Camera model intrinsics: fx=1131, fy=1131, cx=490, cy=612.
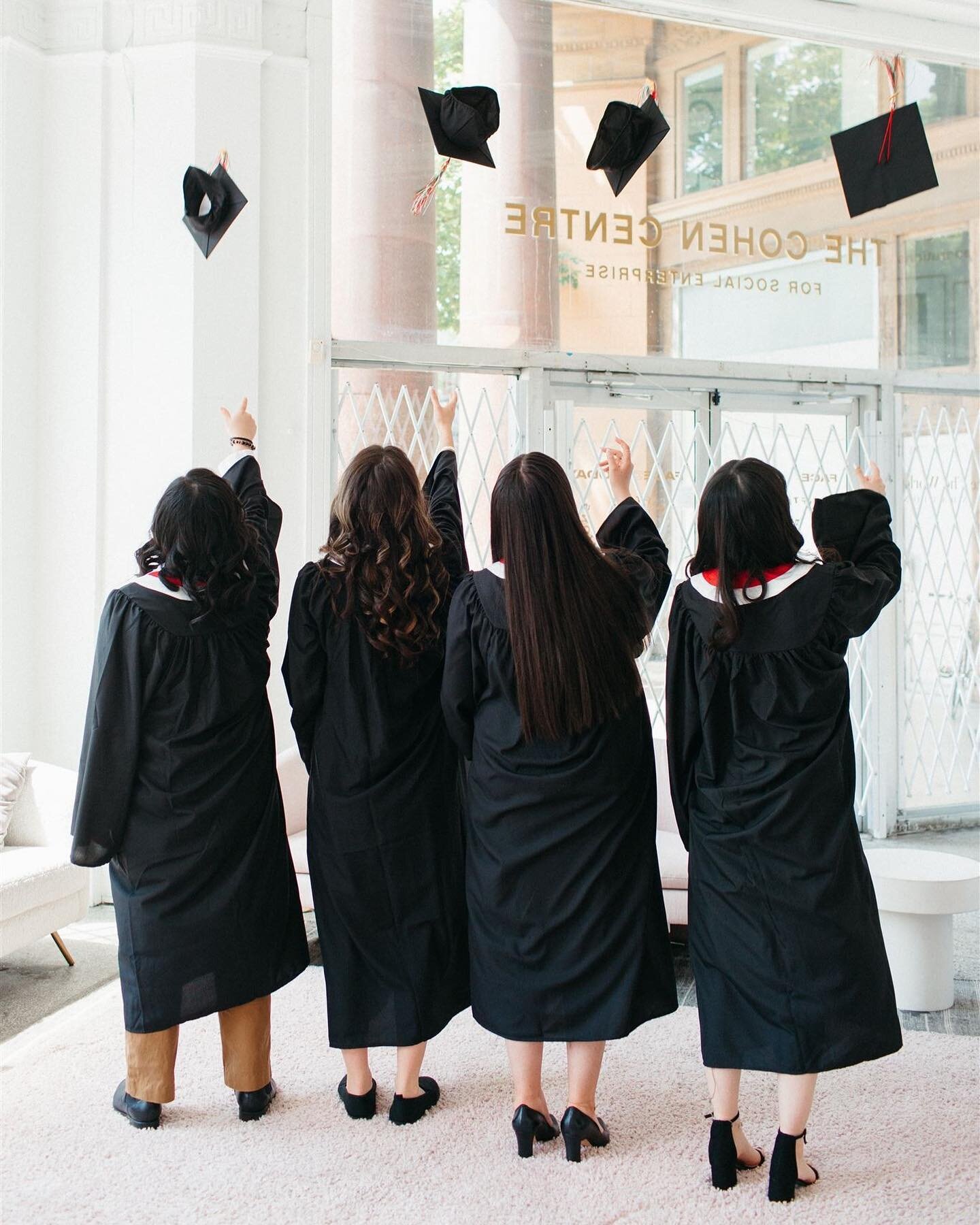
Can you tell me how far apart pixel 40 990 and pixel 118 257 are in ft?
8.55

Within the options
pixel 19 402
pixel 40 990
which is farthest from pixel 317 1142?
pixel 19 402

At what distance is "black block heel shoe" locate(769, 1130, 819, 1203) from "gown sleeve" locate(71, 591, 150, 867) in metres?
1.53

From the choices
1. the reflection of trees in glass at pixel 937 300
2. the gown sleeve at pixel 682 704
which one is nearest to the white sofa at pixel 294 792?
the gown sleeve at pixel 682 704

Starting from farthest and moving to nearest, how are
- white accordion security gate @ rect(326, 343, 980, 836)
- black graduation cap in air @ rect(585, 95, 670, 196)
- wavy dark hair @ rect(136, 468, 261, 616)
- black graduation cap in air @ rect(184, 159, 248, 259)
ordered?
white accordion security gate @ rect(326, 343, 980, 836) → black graduation cap in air @ rect(585, 95, 670, 196) → black graduation cap in air @ rect(184, 159, 248, 259) → wavy dark hair @ rect(136, 468, 261, 616)

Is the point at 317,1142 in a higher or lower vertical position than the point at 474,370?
lower

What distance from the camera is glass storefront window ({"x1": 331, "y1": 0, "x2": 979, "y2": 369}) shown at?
175 inches

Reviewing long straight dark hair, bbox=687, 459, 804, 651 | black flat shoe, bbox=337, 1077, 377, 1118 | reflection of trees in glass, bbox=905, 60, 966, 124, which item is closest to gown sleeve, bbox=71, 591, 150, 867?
black flat shoe, bbox=337, 1077, 377, 1118

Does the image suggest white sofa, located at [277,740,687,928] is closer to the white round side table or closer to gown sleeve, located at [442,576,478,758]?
the white round side table

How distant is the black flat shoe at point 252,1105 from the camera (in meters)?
2.62

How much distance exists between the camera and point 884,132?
3.99 metres

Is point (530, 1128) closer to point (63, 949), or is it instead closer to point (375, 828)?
point (375, 828)

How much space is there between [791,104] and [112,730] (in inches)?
167

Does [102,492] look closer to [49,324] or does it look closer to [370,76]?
[49,324]

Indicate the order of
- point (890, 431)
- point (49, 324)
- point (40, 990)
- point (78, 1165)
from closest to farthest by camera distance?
point (78, 1165), point (40, 990), point (49, 324), point (890, 431)
